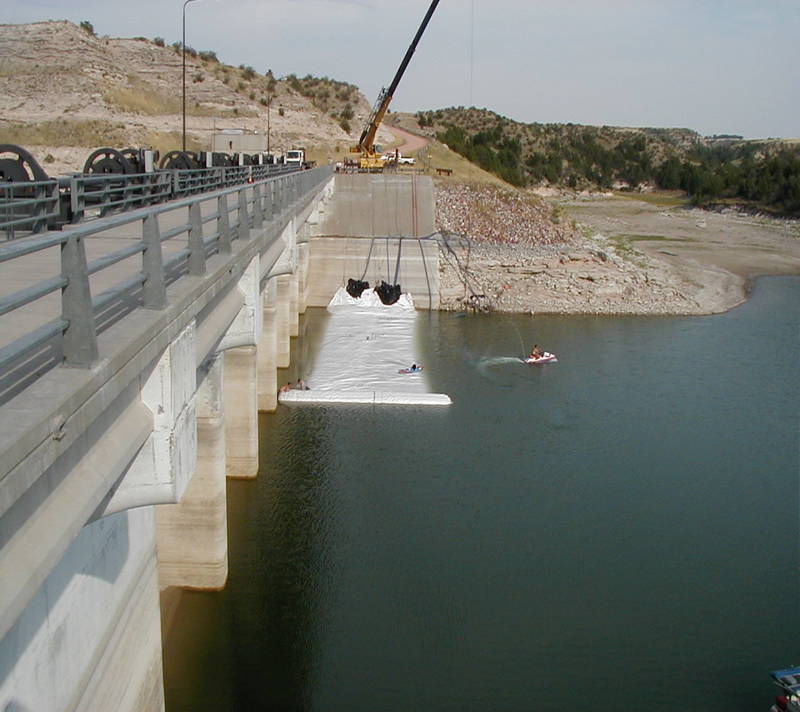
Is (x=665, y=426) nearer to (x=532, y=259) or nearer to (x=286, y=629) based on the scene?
(x=286, y=629)

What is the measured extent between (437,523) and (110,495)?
12.0m

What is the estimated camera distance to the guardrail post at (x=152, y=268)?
6.14m

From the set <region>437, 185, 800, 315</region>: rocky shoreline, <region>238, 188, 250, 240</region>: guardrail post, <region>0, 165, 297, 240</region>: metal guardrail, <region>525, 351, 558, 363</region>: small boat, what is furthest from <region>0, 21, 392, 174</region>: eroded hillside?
<region>238, 188, 250, 240</region>: guardrail post

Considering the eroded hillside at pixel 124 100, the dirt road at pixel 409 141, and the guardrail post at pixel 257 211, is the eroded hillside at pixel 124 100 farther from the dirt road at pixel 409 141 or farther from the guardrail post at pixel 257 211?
the guardrail post at pixel 257 211

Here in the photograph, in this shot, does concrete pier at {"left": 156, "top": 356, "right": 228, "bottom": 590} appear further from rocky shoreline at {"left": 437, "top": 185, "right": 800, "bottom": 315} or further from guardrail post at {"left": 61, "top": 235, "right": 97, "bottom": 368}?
rocky shoreline at {"left": 437, "top": 185, "right": 800, "bottom": 315}

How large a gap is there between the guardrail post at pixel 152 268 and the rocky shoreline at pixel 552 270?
3564 centimetres

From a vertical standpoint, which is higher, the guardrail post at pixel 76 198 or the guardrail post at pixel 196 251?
the guardrail post at pixel 76 198

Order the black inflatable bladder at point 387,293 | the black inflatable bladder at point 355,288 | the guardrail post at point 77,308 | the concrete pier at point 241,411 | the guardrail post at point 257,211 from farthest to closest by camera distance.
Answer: the black inflatable bladder at point 355,288
the black inflatable bladder at point 387,293
the concrete pier at point 241,411
the guardrail post at point 257,211
the guardrail post at point 77,308

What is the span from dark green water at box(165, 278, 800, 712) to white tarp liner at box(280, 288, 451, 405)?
37.2 inches

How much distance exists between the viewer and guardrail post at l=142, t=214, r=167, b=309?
20.1ft

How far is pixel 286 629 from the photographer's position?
14.2 m

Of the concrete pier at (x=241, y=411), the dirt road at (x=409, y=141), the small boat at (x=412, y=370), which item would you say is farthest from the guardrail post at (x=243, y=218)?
the dirt road at (x=409, y=141)

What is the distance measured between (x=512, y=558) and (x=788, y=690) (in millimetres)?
5738

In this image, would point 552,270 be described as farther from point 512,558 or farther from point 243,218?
point 243,218
